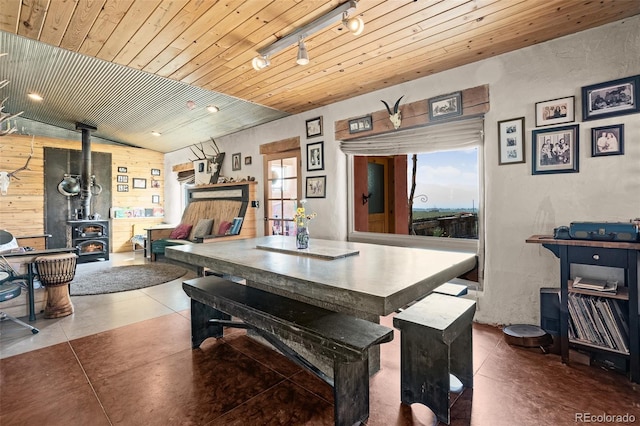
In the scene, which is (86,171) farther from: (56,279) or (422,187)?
(422,187)

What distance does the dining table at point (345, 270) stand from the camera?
136 centimetres

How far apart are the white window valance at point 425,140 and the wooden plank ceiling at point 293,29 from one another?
58 cm

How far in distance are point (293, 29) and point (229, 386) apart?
2.64 meters

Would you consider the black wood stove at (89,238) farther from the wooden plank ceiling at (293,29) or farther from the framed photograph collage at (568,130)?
the framed photograph collage at (568,130)

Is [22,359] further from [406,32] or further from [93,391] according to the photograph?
[406,32]

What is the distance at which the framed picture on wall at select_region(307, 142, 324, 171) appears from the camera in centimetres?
444

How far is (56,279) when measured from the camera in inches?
128

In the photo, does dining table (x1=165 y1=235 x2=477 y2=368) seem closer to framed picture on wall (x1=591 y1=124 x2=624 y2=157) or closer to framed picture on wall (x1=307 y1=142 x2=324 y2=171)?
framed picture on wall (x1=591 y1=124 x2=624 y2=157)

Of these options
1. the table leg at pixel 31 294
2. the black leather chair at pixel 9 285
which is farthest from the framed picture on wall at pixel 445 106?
the table leg at pixel 31 294

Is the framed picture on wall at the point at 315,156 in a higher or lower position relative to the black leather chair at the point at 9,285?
higher

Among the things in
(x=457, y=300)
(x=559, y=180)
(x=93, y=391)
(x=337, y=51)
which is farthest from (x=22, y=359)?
(x=559, y=180)

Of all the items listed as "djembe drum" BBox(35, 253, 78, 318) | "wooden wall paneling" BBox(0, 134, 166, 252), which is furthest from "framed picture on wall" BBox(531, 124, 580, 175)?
"wooden wall paneling" BBox(0, 134, 166, 252)

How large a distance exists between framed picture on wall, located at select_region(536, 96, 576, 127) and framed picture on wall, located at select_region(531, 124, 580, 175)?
63mm

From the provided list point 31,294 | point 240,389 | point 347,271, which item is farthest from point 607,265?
point 31,294
